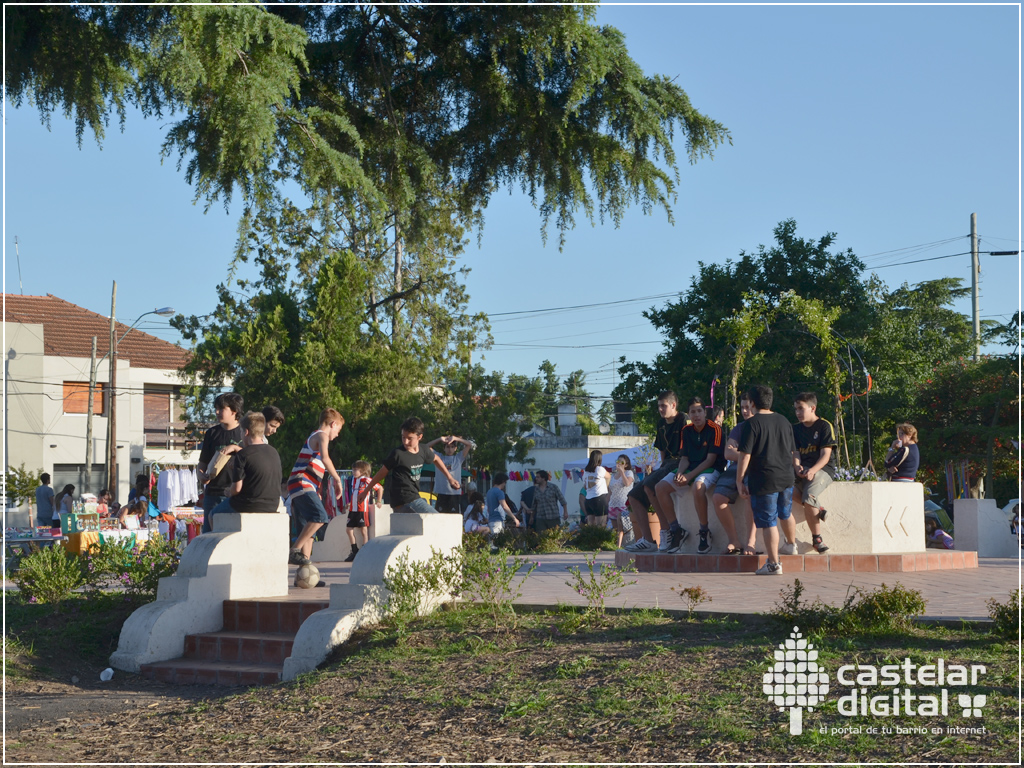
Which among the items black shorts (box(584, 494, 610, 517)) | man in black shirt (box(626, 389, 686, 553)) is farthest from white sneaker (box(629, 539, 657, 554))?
black shorts (box(584, 494, 610, 517))

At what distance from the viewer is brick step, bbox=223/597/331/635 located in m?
8.21

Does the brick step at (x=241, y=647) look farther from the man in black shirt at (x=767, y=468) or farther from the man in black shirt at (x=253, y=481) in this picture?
the man in black shirt at (x=767, y=468)

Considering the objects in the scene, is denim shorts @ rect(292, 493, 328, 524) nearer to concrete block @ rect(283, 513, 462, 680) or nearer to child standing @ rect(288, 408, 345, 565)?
child standing @ rect(288, 408, 345, 565)

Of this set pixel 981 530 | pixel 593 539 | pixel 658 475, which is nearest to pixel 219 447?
pixel 658 475

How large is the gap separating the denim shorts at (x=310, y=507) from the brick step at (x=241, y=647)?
1.65 metres

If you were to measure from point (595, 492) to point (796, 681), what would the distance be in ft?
47.0

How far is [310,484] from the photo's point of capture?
403 inches

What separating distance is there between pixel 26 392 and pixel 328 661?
40.3 metres

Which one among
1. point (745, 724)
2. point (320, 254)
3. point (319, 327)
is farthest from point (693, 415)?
point (320, 254)

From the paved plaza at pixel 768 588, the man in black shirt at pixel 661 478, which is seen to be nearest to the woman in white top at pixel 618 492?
the man in black shirt at pixel 661 478

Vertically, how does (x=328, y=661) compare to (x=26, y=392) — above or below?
below

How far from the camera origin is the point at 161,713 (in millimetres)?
5992

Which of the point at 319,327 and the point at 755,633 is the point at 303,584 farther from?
the point at 319,327

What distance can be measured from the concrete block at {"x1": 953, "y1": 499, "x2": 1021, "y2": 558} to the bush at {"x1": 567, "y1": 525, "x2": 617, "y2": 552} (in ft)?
17.8
